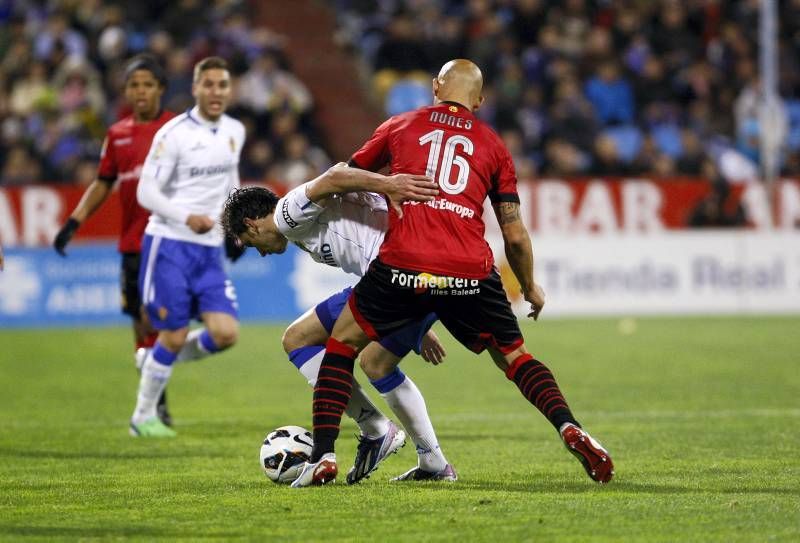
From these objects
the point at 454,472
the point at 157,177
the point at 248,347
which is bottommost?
the point at 248,347

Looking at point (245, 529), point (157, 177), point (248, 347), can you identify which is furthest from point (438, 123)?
point (248, 347)

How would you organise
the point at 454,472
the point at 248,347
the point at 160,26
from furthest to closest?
the point at 160,26
the point at 248,347
the point at 454,472

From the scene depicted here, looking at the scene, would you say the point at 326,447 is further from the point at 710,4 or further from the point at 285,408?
the point at 710,4

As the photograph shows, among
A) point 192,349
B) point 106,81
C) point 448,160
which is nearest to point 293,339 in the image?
point 448,160

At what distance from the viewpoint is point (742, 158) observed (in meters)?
24.0

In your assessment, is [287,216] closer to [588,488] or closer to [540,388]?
[540,388]

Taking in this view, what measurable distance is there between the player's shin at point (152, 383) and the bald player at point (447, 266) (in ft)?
10.2

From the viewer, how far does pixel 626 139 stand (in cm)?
2411

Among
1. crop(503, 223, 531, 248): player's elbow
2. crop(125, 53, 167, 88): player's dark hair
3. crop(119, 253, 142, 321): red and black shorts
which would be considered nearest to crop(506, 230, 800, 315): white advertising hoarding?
crop(119, 253, 142, 321): red and black shorts

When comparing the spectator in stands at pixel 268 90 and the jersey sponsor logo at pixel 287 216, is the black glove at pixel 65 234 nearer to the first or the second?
the jersey sponsor logo at pixel 287 216

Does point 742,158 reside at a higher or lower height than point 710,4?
lower

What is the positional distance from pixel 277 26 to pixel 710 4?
24.9ft

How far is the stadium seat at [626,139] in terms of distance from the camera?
23938mm

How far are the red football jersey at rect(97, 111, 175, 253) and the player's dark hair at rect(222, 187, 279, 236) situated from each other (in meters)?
3.61
